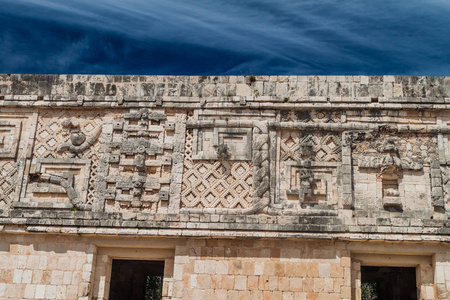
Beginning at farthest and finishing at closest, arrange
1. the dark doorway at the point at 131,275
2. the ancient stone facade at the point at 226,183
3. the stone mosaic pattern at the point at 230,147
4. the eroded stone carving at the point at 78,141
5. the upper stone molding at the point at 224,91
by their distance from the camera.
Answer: the dark doorway at the point at 131,275 < the eroded stone carving at the point at 78,141 < the upper stone molding at the point at 224,91 < the stone mosaic pattern at the point at 230,147 < the ancient stone facade at the point at 226,183

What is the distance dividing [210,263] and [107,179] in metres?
2.28

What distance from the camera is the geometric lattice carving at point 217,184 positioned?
27.5ft

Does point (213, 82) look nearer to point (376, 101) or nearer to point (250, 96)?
point (250, 96)

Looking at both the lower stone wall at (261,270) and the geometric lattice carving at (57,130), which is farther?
the geometric lattice carving at (57,130)

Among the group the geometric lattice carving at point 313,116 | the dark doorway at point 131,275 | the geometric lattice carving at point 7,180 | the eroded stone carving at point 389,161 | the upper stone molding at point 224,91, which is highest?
the upper stone molding at point 224,91

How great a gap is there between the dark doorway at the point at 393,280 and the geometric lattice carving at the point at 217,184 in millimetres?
5028

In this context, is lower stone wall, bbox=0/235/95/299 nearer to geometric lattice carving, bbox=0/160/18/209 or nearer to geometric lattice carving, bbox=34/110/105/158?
geometric lattice carving, bbox=0/160/18/209

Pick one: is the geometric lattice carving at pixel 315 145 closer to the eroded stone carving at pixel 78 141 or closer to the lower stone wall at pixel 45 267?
the eroded stone carving at pixel 78 141

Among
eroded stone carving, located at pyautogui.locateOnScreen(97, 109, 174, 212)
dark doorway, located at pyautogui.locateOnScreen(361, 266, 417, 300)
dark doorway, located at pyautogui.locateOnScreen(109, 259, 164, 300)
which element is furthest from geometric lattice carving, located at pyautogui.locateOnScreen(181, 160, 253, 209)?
dark doorway, located at pyautogui.locateOnScreen(361, 266, 417, 300)

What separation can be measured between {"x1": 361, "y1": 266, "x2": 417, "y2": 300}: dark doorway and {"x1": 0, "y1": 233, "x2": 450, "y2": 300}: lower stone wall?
3.29 metres

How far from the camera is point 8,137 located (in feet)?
29.8

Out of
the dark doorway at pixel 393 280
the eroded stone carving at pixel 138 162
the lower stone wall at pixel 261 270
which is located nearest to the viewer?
the lower stone wall at pixel 261 270

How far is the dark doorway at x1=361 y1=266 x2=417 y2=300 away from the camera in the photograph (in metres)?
11.2

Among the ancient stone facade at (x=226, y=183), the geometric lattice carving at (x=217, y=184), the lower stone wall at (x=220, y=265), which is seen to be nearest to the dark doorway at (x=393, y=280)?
the ancient stone facade at (x=226, y=183)
